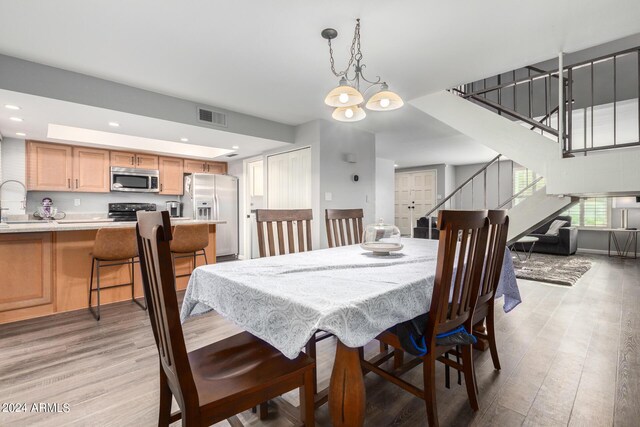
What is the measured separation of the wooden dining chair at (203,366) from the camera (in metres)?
0.86

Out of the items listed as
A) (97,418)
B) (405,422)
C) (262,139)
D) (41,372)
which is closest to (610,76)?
(262,139)

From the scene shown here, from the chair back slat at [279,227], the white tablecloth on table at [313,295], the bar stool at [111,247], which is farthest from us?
the bar stool at [111,247]

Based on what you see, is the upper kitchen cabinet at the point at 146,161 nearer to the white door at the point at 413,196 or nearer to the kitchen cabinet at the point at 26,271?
the kitchen cabinet at the point at 26,271

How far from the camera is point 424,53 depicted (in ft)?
8.36

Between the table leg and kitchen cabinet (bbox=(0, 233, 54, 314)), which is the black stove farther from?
the table leg

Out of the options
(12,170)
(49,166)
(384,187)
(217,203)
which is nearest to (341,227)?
(217,203)

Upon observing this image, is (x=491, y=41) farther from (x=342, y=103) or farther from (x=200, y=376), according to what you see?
(x=200, y=376)

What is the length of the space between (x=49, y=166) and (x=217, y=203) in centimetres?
245

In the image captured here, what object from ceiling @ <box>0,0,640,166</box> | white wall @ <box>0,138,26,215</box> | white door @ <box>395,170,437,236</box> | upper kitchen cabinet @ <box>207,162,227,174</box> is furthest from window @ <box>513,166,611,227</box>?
white wall @ <box>0,138,26,215</box>

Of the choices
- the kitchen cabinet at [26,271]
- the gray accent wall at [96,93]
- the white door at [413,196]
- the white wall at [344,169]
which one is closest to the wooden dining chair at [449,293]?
the white wall at [344,169]

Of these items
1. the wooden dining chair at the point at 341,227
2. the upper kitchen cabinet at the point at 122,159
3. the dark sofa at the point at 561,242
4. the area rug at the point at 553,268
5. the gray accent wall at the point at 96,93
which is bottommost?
the area rug at the point at 553,268

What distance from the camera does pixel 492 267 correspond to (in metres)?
1.64

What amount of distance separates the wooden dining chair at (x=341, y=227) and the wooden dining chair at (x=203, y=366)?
142 centimetres

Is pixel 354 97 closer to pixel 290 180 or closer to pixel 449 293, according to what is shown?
pixel 449 293
